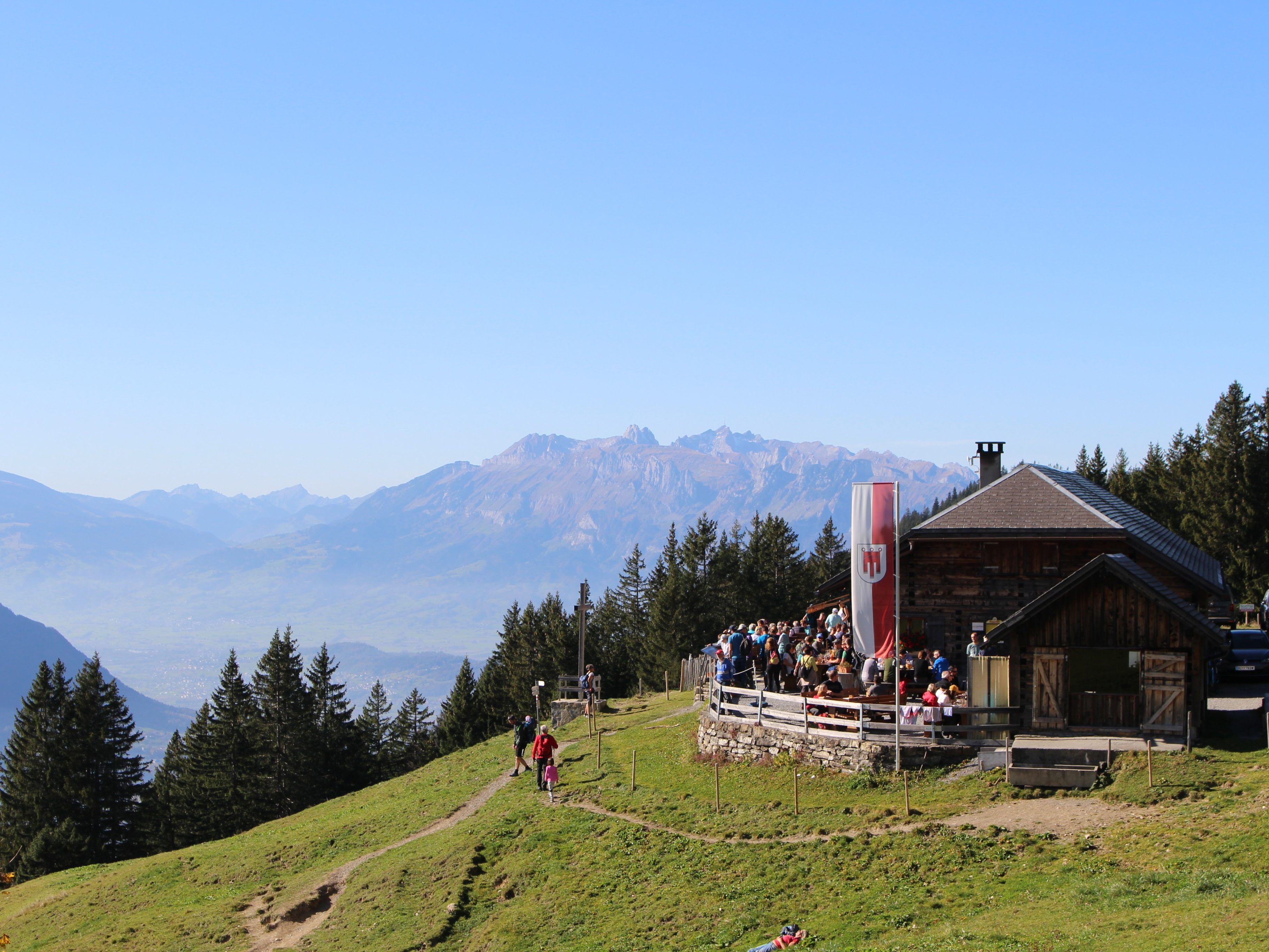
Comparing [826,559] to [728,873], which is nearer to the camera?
[728,873]

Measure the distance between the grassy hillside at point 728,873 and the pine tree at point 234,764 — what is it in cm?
3229

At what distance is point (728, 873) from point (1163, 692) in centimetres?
1163

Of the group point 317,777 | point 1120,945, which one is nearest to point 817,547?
point 317,777

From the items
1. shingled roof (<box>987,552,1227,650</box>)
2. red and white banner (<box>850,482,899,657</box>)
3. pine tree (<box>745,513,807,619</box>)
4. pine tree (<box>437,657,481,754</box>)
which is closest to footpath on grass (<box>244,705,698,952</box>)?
red and white banner (<box>850,482,899,657</box>)

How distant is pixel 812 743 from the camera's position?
29.6 metres

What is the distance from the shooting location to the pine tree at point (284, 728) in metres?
73.7

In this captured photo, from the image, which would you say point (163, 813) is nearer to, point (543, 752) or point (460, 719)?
point (460, 719)

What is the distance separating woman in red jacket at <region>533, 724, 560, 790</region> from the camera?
1287 inches

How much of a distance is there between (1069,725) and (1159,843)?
745 centimetres

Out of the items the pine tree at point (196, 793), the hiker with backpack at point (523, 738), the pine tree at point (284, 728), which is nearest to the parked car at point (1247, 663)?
the hiker with backpack at point (523, 738)

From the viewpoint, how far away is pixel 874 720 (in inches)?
1148

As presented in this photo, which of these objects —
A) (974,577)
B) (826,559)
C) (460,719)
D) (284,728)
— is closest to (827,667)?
(974,577)

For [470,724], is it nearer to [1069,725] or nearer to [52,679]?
[52,679]

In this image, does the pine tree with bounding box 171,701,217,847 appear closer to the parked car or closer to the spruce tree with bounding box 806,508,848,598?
the spruce tree with bounding box 806,508,848,598
